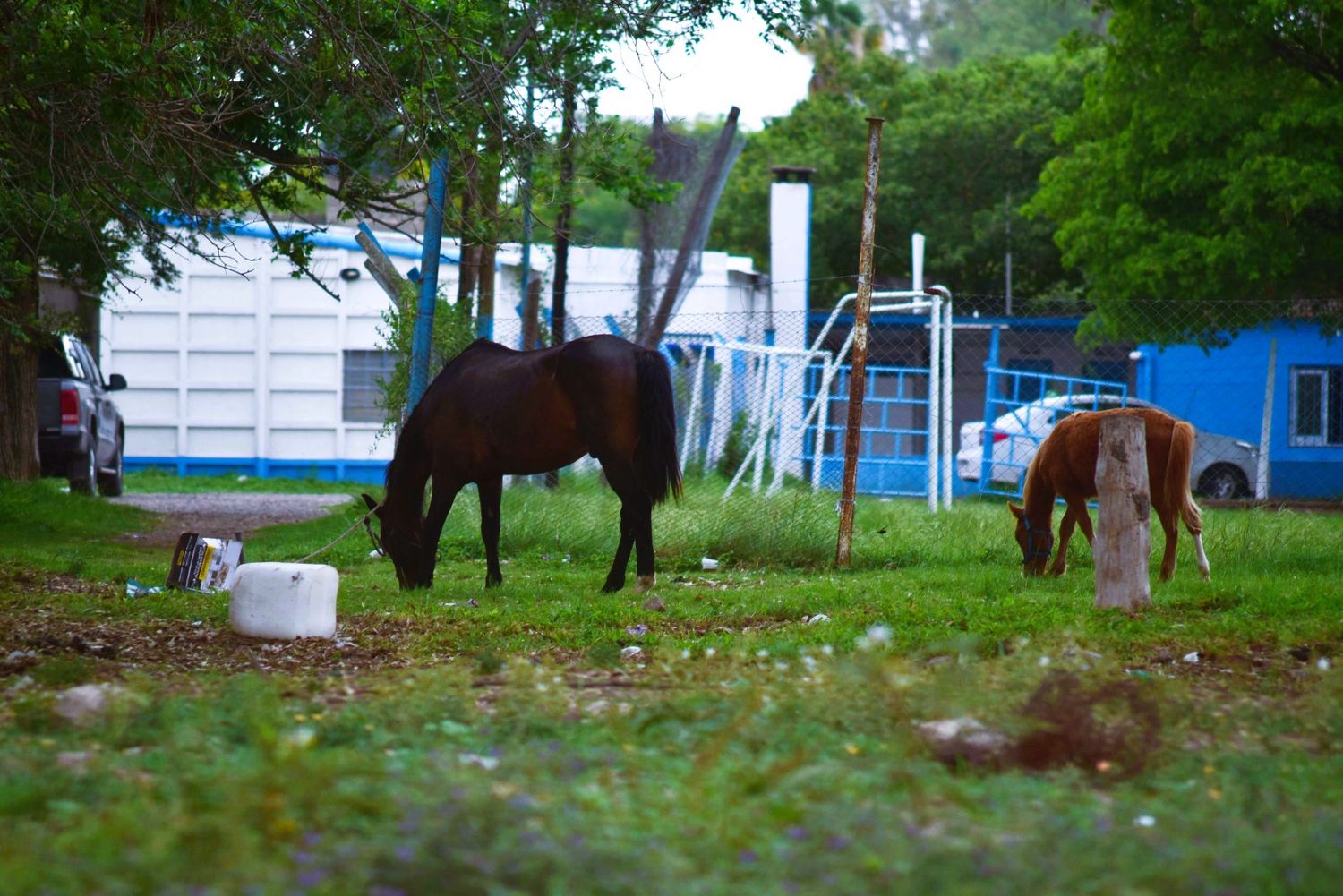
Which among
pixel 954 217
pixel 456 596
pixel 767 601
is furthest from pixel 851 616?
A: pixel 954 217

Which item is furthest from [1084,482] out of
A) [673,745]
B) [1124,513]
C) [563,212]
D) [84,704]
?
[563,212]

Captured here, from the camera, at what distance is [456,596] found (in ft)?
31.4

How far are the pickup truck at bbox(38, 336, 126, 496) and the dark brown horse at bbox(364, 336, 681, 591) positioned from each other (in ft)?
27.9

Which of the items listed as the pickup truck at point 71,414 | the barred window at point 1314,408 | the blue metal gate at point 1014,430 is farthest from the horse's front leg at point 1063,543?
the pickup truck at point 71,414

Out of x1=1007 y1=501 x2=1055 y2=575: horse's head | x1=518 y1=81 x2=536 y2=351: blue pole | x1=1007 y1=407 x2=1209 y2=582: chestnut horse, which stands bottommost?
x1=1007 y1=501 x2=1055 y2=575: horse's head

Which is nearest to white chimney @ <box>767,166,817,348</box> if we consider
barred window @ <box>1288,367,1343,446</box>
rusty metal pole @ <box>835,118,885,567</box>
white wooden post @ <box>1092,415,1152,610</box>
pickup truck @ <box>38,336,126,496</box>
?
barred window @ <box>1288,367,1343,446</box>

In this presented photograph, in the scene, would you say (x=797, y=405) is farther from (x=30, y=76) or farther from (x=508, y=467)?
(x=30, y=76)

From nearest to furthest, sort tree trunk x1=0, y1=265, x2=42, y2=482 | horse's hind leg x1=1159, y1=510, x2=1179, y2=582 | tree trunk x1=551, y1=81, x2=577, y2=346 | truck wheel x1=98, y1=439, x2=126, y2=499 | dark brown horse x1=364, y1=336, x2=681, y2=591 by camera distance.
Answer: horse's hind leg x1=1159, y1=510, x2=1179, y2=582
dark brown horse x1=364, y1=336, x2=681, y2=591
tree trunk x1=551, y1=81, x2=577, y2=346
tree trunk x1=0, y1=265, x2=42, y2=482
truck wheel x1=98, y1=439, x2=126, y2=499

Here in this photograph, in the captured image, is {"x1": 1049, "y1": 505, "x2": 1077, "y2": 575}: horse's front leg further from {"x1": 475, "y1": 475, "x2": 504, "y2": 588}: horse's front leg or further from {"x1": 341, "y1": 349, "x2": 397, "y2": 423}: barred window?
{"x1": 341, "y1": 349, "x2": 397, "y2": 423}: barred window

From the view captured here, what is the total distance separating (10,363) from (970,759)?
14.6 m

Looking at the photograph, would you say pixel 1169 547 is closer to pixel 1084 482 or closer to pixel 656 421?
pixel 1084 482

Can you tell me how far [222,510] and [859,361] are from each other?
1096cm

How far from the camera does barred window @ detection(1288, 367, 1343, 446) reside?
56.7 feet

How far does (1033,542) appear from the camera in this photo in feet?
32.9
